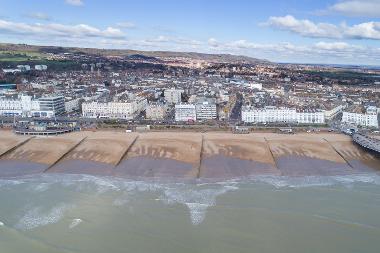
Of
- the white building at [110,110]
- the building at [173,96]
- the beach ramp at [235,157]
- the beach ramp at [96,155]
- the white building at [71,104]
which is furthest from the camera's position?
the building at [173,96]

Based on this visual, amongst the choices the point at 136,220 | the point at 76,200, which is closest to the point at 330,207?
the point at 136,220

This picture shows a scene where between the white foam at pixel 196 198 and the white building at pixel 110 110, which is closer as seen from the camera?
the white foam at pixel 196 198

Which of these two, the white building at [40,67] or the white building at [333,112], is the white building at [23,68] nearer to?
the white building at [40,67]

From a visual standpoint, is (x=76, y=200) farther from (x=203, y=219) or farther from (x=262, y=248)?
(x=262, y=248)

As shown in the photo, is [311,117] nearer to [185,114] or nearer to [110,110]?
[185,114]

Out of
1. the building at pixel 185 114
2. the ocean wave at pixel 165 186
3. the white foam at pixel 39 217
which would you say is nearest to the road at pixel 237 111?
the building at pixel 185 114

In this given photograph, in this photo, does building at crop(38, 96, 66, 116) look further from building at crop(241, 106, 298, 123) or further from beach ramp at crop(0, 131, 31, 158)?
building at crop(241, 106, 298, 123)
